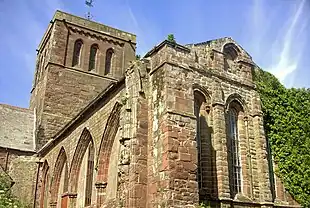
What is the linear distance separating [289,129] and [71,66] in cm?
1587

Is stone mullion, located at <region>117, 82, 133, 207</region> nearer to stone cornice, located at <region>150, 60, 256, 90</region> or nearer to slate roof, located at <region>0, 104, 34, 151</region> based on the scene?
stone cornice, located at <region>150, 60, 256, 90</region>

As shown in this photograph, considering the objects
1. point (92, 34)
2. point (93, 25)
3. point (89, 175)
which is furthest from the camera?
point (93, 25)

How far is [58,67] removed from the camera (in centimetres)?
2478

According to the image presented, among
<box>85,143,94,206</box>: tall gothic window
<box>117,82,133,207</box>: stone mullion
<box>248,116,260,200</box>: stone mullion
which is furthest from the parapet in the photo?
<box>248,116,260,200</box>: stone mullion

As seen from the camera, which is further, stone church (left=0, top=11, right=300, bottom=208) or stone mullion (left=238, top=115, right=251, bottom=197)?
stone mullion (left=238, top=115, right=251, bottom=197)

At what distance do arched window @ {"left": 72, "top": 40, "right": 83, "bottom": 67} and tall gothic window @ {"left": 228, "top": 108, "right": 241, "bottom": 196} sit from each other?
15.2 meters

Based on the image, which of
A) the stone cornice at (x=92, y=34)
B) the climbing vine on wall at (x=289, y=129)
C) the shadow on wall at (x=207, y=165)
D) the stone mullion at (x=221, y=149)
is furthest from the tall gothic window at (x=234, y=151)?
the stone cornice at (x=92, y=34)

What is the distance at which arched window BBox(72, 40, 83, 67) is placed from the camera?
25983 millimetres

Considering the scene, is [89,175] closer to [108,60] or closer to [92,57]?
[92,57]

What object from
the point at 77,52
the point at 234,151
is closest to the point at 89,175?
the point at 234,151

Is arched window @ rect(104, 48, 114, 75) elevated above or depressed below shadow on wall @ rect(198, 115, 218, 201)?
above

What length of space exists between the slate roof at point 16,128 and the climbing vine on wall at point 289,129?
14348 mm

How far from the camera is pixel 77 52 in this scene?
26406mm

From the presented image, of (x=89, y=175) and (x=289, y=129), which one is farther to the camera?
(x=89, y=175)
